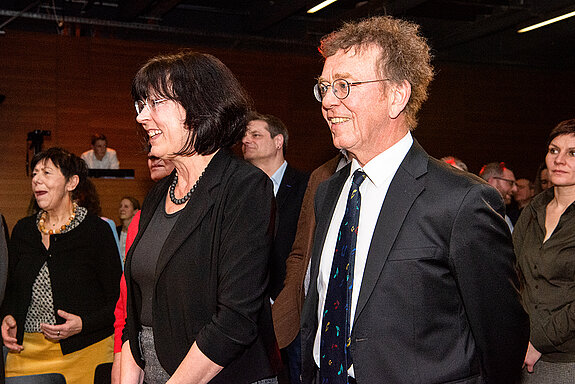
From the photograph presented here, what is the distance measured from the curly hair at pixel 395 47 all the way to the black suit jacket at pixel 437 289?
0.30 metres

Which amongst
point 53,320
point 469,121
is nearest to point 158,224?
point 53,320

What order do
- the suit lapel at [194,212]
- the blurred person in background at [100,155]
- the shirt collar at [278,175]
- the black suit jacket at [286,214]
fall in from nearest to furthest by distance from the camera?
the suit lapel at [194,212], the black suit jacket at [286,214], the shirt collar at [278,175], the blurred person in background at [100,155]

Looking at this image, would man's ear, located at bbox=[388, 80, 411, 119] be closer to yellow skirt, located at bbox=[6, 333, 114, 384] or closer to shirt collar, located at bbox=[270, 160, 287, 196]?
yellow skirt, located at bbox=[6, 333, 114, 384]

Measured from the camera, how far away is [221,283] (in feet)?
5.73

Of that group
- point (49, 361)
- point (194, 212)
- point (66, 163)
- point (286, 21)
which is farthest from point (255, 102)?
point (194, 212)

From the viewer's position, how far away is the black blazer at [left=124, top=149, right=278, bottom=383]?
→ 172 cm

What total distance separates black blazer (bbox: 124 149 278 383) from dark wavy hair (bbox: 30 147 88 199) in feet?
5.86

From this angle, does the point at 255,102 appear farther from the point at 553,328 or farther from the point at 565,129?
the point at 553,328

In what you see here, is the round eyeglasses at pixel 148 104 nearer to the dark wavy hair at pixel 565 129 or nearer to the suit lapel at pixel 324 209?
the suit lapel at pixel 324 209

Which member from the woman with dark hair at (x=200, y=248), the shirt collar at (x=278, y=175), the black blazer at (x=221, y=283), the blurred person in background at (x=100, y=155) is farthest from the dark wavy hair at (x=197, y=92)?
the blurred person in background at (x=100, y=155)

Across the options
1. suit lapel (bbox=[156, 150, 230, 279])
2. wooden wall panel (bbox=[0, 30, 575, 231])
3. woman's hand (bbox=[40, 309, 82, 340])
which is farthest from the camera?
wooden wall panel (bbox=[0, 30, 575, 231])

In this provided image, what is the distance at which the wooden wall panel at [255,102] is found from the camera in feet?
31.8

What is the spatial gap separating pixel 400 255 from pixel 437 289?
122 mm

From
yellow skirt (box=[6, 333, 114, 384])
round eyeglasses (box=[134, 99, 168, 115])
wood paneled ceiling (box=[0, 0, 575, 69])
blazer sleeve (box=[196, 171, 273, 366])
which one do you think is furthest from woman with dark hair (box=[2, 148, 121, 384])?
wood paneled ceiling (box=[0, 0, 575, 69])
